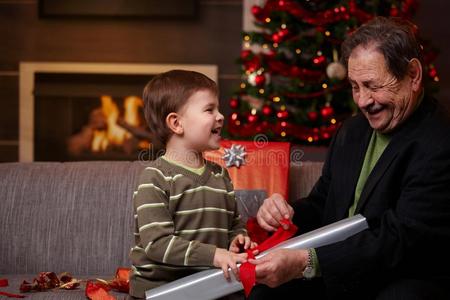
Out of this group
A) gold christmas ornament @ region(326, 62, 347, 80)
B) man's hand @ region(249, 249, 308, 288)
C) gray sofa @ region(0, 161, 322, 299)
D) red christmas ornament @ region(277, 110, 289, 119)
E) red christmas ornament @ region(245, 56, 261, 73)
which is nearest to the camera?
man's hand @ region(249, 249, 308, 288)

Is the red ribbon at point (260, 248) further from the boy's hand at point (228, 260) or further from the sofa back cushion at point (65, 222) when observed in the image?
the sofa back cushion at point (65, 222)

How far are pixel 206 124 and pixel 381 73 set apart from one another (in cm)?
46

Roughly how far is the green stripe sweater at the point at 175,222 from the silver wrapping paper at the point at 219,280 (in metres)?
0.04

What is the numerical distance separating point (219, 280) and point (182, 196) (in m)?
0.23

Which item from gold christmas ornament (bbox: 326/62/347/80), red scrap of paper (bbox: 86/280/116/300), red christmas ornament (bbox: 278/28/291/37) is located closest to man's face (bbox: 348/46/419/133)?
red scrap of paper (bbox: 86/280/116/300)

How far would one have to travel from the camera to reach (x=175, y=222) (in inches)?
70.2

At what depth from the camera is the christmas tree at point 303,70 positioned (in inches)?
147

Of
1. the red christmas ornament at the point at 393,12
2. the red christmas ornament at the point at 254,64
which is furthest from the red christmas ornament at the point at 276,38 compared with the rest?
the red christmas ornament at the point at 393,12

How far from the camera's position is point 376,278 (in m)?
1.72

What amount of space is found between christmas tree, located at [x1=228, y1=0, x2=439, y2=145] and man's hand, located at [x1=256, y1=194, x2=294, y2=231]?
70.4 inches

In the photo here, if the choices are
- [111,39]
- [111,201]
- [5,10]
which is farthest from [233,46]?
[111,201]

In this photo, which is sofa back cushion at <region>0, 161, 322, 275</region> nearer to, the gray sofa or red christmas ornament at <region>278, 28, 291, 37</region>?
the gray sofa

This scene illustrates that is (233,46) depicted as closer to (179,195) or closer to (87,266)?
(87,266)

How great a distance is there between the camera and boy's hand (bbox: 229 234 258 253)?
180cm
